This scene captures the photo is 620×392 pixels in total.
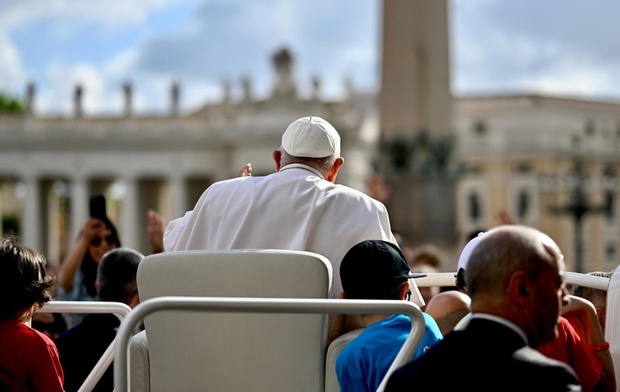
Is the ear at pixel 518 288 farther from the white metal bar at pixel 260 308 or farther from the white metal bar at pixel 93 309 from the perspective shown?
the white metal bar at pixel 93 309

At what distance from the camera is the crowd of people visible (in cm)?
314

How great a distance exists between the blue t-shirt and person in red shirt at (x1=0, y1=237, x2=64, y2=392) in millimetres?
1046

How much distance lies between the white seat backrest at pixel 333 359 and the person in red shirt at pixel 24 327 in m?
0.91

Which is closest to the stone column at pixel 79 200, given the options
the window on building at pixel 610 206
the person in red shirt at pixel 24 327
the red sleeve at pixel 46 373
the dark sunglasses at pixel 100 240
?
the window on building at pixel 610 206

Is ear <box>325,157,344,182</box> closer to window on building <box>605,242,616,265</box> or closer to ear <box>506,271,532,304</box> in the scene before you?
ear <box>506,271,532,304</box>

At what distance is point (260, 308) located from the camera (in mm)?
3504

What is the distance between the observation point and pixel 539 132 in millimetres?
87750

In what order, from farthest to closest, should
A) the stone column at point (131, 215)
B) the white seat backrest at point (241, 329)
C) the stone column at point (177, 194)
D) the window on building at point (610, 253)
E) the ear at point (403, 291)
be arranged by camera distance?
the window on building at point (610, 253), the stone column at point (177, 194), the stone column at point (131, 215), the white seat backrest at point (241, 329), the ear at point (403, 291)

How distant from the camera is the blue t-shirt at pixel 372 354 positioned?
153 inches

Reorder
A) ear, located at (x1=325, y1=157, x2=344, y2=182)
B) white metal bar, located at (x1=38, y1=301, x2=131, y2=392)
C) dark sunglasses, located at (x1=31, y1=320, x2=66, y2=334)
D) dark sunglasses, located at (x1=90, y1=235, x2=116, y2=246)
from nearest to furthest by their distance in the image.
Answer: white metal bar, located at (x1=38, y1=301, x2=131, y2=392)
ear, located at (x1=325, y1=157, x2=344, y2=182)
dark sunglasses, located at (x1=31, y1=320, x2=66, y2=334)
dark sunglasses, located at (x1=90, y1=235, x2=116, y2=246)

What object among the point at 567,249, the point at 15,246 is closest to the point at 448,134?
the point at 15,246

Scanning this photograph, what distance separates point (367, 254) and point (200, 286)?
2.14ft

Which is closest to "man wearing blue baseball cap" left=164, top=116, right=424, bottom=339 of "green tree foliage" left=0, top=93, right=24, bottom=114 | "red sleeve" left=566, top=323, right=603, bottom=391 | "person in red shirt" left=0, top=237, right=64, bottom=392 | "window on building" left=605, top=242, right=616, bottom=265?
"red sleeve" left=566, top=323, right=603, bottom=391

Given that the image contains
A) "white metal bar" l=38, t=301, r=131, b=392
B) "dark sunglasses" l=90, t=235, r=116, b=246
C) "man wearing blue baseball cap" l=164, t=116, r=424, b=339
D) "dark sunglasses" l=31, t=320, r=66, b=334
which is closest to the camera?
"white metal bar" l=38, t=301, r=131, b=392
